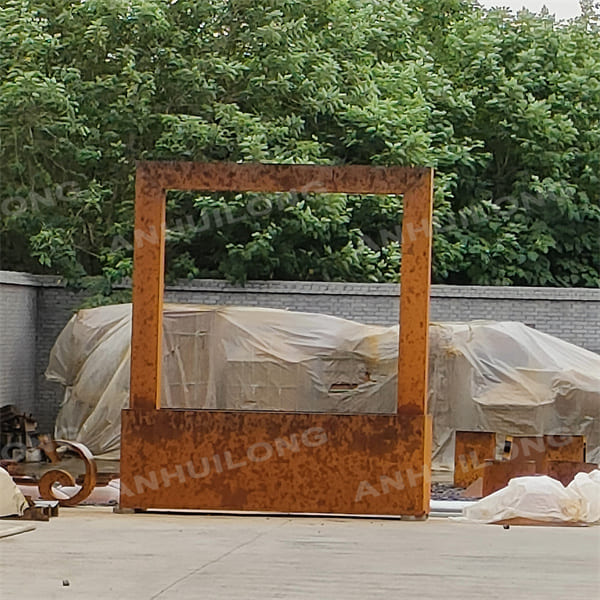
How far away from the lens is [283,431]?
8750mm

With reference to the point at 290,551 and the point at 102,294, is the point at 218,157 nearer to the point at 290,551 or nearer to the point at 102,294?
the point at 102,294

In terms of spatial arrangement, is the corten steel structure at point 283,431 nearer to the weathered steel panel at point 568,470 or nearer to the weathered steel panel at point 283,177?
the weathered steel panel at point 283,177

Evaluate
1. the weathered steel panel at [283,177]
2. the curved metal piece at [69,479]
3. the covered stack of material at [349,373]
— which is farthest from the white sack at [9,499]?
the covered stack of material at [349,373]

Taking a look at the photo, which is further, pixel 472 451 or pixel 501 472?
pixel 472 451

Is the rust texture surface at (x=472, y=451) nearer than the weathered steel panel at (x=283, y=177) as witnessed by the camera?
No

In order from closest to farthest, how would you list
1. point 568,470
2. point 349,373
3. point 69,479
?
point 69,479
point 568,470
point 349,373

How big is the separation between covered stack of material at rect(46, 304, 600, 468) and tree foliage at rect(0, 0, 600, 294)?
2.43 meters

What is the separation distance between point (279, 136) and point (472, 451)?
23.7ft

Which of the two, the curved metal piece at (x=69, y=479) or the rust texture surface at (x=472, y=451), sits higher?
the curved metal piece at (x=69, y=479)

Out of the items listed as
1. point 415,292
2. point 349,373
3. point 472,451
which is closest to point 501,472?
point 472,451

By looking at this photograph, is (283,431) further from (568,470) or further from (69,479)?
(568,470)

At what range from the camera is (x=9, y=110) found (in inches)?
795

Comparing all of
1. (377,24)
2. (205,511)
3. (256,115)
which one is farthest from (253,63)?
(205,511)

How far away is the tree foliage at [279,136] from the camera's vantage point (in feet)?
66.1
